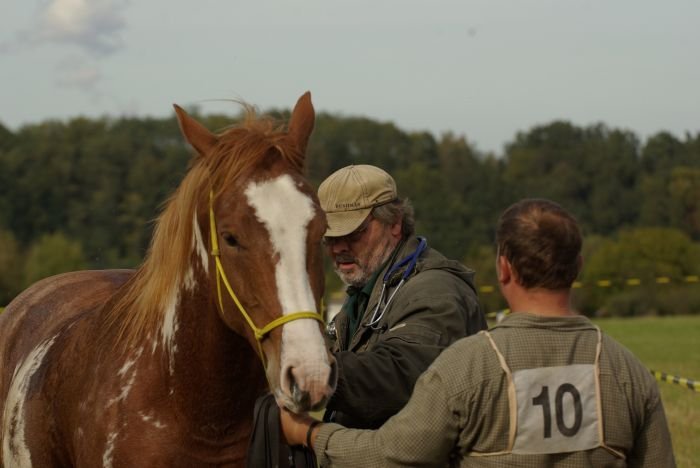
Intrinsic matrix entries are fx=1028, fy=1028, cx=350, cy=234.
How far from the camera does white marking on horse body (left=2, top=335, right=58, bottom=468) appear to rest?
15.4ft

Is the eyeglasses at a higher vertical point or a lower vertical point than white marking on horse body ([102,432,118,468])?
higher

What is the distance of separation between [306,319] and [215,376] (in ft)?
2.41

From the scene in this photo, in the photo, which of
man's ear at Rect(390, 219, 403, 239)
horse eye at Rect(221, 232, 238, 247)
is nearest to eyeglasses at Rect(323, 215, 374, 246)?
man's ear at Rect(390, 219, 403, 239)

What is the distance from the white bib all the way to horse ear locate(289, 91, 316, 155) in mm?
1426

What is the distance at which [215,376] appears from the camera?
155 inches

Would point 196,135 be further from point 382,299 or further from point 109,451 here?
point 109,451

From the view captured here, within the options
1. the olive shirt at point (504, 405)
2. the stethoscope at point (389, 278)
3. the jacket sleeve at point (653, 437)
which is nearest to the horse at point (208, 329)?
the olive shirt at point (504, 405)

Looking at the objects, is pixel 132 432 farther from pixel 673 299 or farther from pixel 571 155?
pixel 571 155

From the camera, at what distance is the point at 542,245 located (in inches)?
117

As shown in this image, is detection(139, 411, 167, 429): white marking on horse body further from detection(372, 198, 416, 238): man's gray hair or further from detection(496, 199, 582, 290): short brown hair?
detection(496, 199, 582, 290): short brown hair

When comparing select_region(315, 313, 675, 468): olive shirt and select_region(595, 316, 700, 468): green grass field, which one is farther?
select_region(595, 316, 700, 468): green grass field

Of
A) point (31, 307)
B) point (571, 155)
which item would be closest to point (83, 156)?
point (571, 155)

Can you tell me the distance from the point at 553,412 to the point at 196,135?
1.75 m

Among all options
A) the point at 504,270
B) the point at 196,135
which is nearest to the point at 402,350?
the point at 504,270
